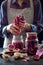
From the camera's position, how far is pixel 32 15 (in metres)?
1.54

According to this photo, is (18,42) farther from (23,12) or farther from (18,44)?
(23,12)

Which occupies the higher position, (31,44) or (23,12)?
(23,12)

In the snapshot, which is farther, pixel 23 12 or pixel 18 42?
pixel 23 12

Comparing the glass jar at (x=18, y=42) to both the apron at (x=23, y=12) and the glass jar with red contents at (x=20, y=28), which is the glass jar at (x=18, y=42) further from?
the apron at (x=23, y=12)

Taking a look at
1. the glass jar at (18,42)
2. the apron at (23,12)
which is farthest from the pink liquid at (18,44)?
the apron at (23,12)

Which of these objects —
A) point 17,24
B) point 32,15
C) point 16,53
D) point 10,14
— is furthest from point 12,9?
point 16,53

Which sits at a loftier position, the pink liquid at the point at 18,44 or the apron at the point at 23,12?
the apron at the point at 23,12

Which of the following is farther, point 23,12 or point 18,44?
point 23,12

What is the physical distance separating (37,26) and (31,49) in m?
0.41

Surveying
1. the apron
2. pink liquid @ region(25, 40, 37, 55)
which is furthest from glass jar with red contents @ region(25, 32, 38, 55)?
the apron

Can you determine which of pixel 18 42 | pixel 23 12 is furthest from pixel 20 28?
pixel 23 12

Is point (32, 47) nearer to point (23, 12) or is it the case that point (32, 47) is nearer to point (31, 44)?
point (31, 44)

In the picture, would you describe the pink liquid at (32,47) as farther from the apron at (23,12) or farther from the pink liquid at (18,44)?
the apron at (23,12)

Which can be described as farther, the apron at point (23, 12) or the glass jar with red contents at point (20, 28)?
the apron at point (23, 12)
